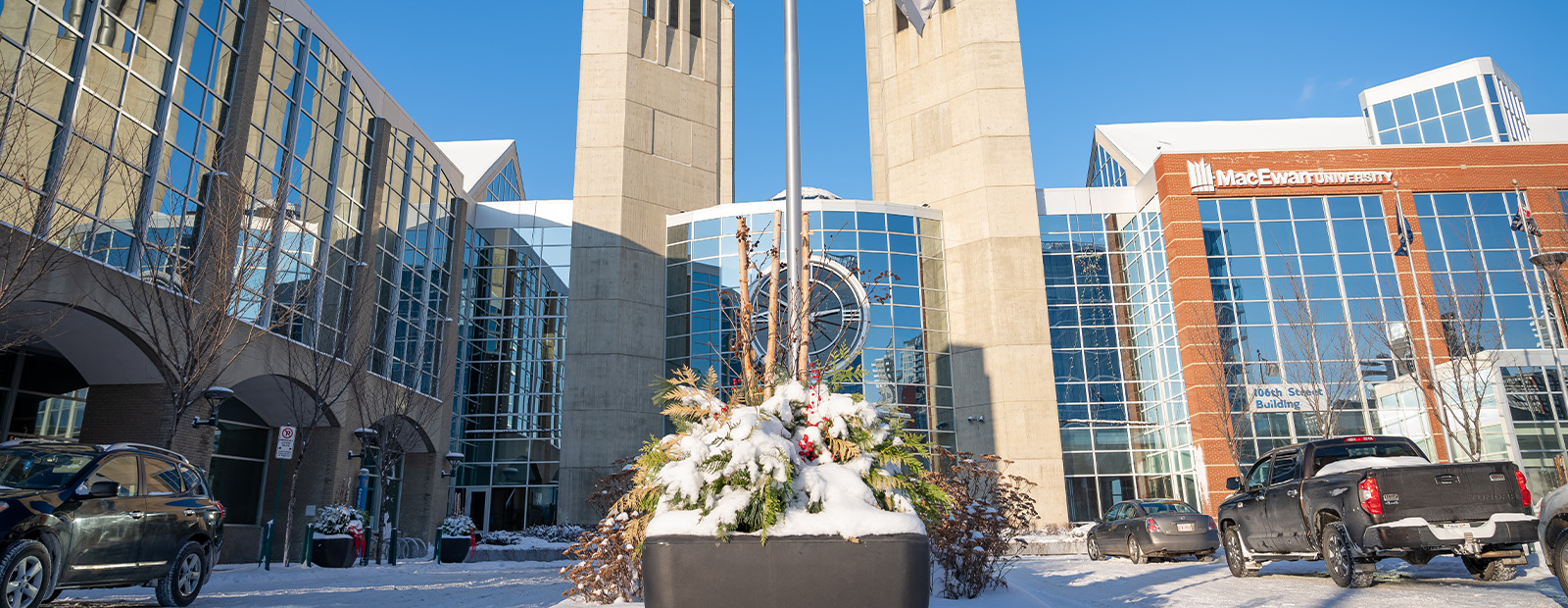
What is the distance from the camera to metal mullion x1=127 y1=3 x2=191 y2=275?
58.6ft

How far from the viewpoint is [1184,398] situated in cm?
3409

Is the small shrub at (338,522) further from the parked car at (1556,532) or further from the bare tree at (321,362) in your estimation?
the parked car at (1556,532)

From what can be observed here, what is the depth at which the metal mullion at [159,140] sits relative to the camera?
1788 centimetres

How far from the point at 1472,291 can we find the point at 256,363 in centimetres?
3907

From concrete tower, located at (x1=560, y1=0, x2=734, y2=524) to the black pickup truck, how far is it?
2762 cm

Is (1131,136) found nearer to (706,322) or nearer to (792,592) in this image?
(706,322)

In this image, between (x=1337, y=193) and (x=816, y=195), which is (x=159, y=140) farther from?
(x=1337, y=193)

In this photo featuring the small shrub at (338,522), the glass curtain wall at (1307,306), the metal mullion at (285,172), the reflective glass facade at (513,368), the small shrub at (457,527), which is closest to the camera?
the small shrub at (338,522)

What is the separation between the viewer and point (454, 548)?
23.5 meters

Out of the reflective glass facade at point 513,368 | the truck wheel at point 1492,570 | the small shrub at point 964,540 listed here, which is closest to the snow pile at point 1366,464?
the truck wheel at point 1492,570

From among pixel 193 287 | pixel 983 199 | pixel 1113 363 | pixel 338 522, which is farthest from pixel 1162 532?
pixel 983 199

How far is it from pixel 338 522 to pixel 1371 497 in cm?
1896

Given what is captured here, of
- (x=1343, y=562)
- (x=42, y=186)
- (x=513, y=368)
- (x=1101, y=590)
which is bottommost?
(x=1101, y=590)

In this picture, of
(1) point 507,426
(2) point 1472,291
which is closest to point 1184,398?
(2) point 1472,291
